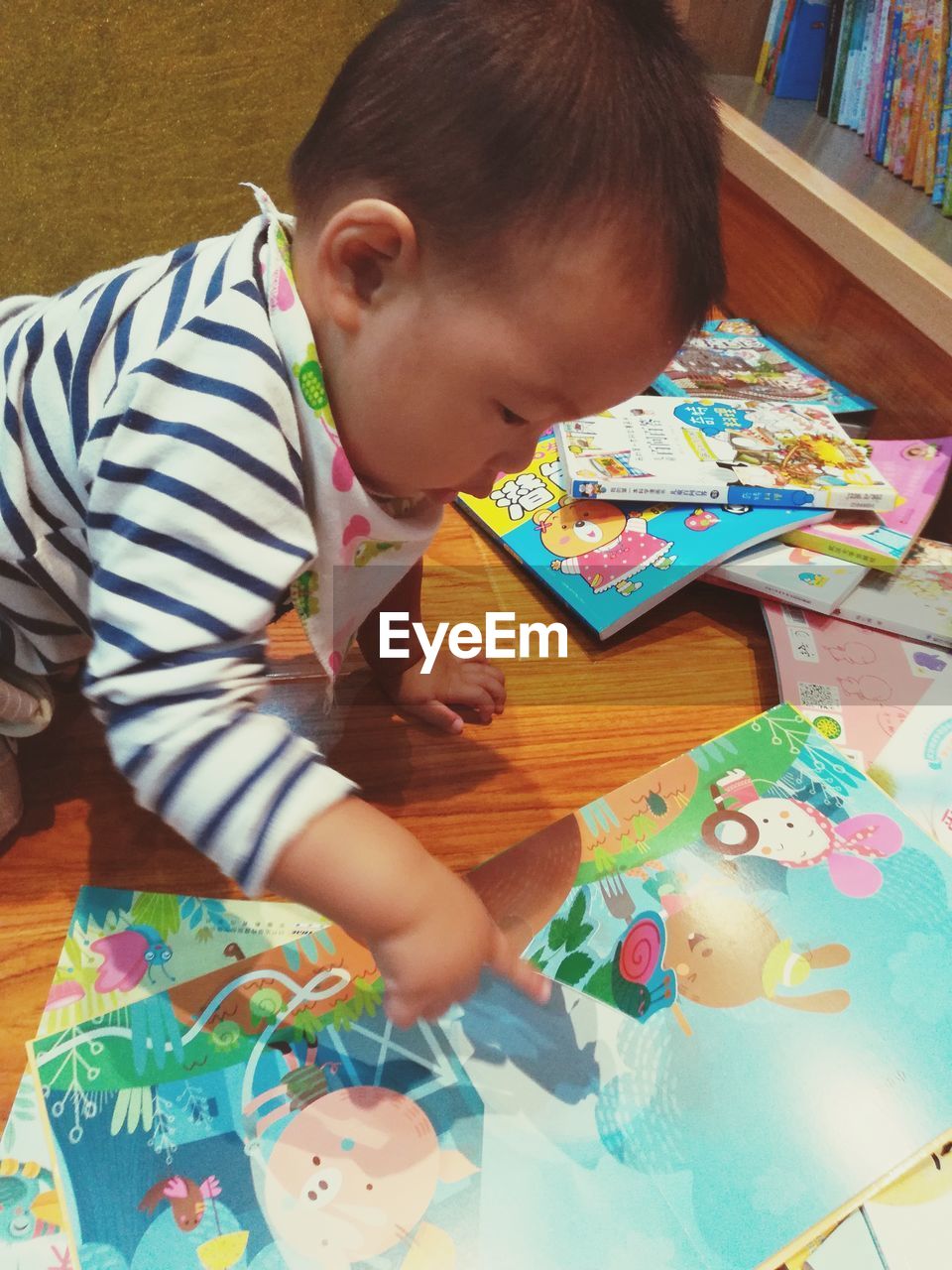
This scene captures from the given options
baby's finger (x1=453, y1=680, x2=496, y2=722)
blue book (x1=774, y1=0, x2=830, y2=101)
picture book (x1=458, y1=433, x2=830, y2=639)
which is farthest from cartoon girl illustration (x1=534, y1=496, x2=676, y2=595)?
blue book (x1=774, y1=0, x2=830, y2=101)

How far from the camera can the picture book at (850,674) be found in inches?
21.6

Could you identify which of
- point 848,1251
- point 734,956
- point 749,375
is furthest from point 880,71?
point 848,1251

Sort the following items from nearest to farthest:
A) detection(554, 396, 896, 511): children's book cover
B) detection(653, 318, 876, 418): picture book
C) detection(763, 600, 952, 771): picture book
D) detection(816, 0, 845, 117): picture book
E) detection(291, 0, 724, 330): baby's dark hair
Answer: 1. detection(291, 0, 724, 330): baby's dark hair
2. detection(763, 600, 952, 771): picture book
3. detection(554, 396, 896, 511): children's book cover
4. detection(653, 318, 876, 418): picture book
5. detection(816, 0, 845, 117): picture book

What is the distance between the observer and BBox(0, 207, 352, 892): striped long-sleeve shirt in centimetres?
35

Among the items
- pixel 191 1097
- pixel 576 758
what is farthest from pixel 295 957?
pixel 576 758

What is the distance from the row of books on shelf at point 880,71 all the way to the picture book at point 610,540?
35 cm

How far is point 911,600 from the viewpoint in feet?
2.06

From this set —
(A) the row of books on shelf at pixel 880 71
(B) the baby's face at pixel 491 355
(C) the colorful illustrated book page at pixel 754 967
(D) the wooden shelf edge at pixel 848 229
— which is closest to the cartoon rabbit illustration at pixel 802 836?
(C) the colorful illustrated book page at pixel 754 967

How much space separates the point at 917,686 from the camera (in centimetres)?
58

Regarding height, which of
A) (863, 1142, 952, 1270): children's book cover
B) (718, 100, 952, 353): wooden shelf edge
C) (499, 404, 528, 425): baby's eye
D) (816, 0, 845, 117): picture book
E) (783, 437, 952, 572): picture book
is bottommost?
(863, 1142, 952, 1270): children's book cover

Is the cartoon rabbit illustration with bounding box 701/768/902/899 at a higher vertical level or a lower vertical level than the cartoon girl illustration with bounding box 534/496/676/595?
lower

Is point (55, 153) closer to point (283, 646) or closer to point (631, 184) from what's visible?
point (283, 646)

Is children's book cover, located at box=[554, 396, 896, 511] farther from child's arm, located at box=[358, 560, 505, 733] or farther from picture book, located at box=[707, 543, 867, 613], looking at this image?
child's arm, located at box=[358, 560, 505, 733]

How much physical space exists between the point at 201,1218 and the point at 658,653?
40 cm
